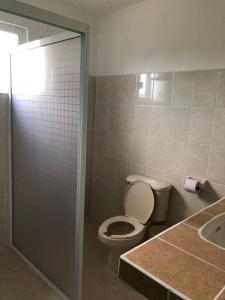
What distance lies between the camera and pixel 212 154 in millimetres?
1944

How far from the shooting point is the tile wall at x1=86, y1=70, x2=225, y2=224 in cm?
194

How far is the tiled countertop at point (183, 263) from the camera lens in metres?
0.81

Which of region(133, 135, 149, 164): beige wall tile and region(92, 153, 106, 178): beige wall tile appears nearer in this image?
region(133, 135, 149, 164): beige wall tile

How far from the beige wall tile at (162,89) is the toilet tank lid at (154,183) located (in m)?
0.69

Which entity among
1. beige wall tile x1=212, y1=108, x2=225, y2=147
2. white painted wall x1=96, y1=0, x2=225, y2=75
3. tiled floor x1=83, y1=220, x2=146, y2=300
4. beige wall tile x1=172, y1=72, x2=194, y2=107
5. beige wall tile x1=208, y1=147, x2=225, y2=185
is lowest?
tiled floor x1=83, y1=220, x2=146, y2=300

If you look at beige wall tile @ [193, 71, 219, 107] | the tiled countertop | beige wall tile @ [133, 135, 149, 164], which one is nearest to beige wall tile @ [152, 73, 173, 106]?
beige wall tile @ [193, 71, 219, 107]

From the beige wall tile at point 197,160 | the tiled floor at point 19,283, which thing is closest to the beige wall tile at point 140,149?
the beige wall tile at point 197,160

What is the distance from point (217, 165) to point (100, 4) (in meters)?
1.87

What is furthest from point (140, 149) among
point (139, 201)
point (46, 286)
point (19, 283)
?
point (19, 283)

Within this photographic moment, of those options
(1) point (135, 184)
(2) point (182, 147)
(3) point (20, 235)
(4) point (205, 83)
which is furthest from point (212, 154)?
(3) point (20, 235)

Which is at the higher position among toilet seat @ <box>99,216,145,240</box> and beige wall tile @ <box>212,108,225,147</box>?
beige wall tile @ <box>212,108,225,147</box>

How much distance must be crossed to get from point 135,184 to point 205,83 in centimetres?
105

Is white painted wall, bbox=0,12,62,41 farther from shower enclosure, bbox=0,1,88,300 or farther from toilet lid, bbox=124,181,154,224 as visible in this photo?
toilet lid, bbox=124,181,154,224

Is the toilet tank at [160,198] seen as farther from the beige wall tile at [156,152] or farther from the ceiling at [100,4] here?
the ceiling at [100,4]
